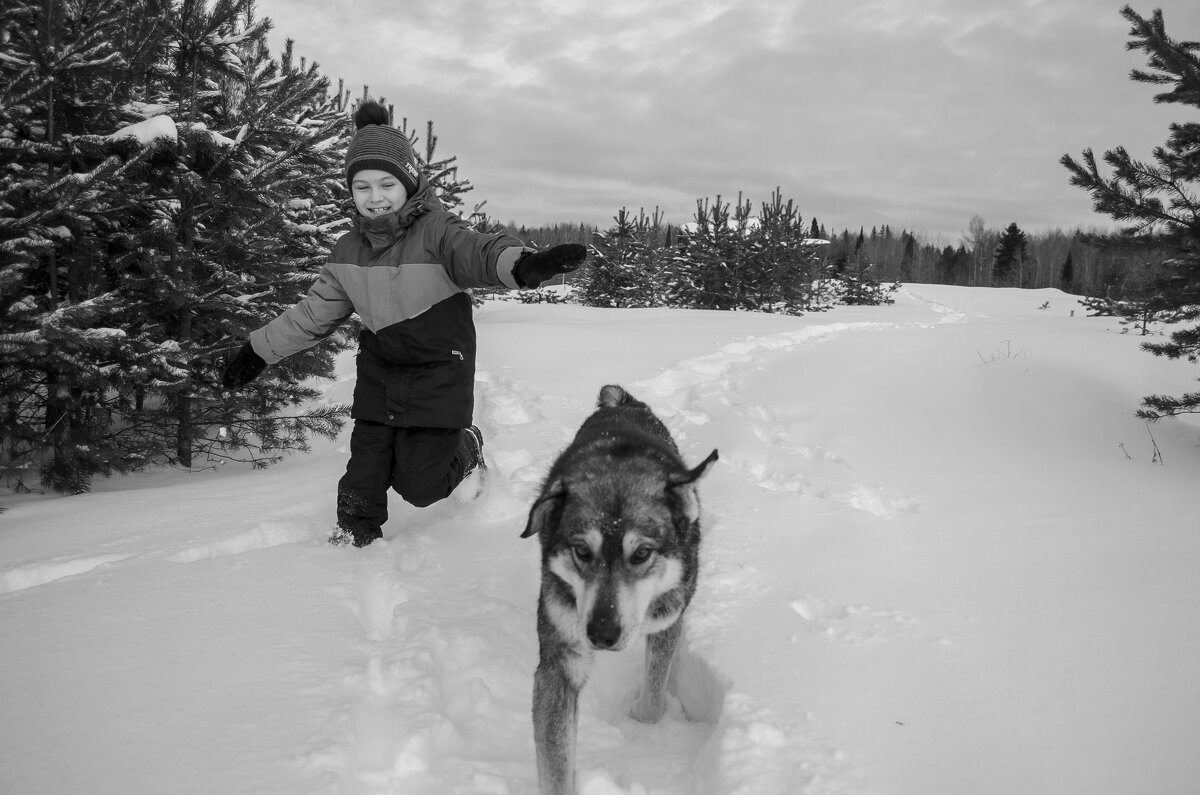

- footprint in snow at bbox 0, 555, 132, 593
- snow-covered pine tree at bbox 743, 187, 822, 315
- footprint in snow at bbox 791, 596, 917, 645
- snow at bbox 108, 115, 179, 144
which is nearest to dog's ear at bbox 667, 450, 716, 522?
footprint in snow at bbox 791, 596, 917, 645

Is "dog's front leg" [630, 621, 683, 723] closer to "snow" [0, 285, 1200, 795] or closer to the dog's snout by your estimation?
"snow" [0, 285, 1200, 795]

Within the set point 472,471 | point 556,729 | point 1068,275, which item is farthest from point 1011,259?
point 556,729

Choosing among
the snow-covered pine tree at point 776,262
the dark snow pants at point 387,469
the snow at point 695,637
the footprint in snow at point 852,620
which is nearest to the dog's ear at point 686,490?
the snow at point 695,637

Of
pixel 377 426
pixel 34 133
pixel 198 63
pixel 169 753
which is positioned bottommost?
pixel 169 753

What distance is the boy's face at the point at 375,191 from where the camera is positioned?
3.96 m

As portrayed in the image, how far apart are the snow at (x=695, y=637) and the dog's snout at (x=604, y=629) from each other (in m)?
0.64

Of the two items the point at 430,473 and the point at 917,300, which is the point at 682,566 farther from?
the point at 917,300

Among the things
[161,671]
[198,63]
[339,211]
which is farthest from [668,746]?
[339,211]

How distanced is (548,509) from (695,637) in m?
1.09

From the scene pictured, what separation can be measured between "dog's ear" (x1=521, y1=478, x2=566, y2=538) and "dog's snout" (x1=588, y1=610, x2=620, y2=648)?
440 mm

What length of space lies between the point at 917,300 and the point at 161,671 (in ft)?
182

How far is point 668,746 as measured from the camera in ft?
8.37

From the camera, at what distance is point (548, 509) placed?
8.21 feet

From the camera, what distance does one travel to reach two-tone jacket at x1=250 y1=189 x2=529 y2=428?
13.2ft
